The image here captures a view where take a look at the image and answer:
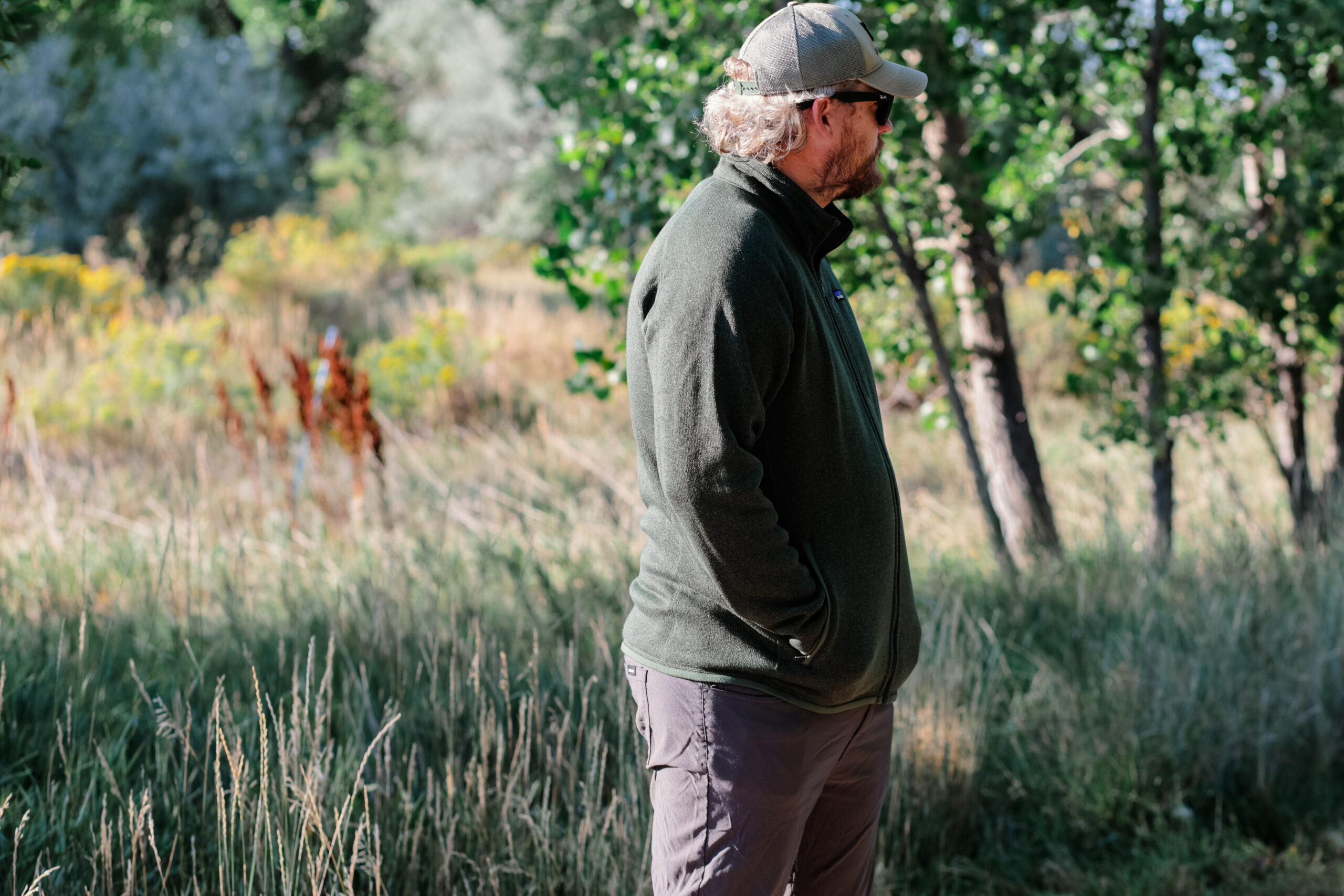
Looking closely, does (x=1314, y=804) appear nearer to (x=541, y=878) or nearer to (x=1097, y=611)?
(x=1097, y=611)

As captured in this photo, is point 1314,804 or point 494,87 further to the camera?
point 494,87

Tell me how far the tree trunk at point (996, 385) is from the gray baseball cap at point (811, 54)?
3.12m

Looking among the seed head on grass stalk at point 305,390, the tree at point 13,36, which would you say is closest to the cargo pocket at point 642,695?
the tree at point 13,36

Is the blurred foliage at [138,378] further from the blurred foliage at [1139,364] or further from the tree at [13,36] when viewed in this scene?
the blurred foliage at [1139,364]

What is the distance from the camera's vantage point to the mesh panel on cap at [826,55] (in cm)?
180

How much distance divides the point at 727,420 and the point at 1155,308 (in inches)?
150

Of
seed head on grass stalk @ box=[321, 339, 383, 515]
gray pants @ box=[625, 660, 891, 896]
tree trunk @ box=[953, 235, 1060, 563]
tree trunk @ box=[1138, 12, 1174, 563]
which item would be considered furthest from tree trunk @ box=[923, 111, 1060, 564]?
gray pants @ box=[625, 660, 891, 896]

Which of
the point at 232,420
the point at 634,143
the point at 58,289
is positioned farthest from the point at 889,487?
the point at 58,289

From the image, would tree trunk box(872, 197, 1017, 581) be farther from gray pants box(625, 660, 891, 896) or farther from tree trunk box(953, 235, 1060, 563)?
gray pants box(625, 660, 891, 896)

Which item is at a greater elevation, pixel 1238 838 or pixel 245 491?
pixel 245 491

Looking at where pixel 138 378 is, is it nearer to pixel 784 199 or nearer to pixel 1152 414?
pixel 1152 414

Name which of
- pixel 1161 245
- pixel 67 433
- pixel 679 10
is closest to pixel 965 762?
pixel 1161 245

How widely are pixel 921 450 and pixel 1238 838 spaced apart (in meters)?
4.63

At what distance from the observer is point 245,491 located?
238 inches
